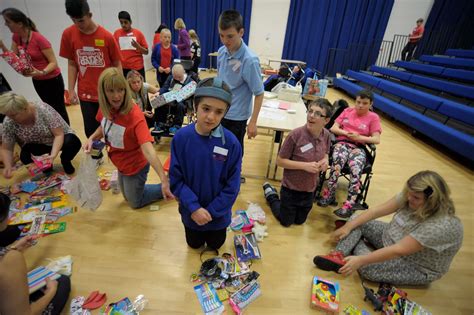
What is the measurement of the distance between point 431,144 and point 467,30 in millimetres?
6128

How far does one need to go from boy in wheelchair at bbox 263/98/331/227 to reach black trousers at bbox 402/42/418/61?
26.3ft

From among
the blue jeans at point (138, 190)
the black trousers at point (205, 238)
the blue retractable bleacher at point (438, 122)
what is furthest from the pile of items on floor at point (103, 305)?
the blue retractable bleacher at point (438, 122)

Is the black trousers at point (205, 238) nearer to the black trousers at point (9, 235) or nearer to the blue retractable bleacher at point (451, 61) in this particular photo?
the black trousers at point (9, 235)

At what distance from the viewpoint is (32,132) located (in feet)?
7.47

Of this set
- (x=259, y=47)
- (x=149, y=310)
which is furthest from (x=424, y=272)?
(x=259, y=47)

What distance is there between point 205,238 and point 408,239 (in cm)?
132

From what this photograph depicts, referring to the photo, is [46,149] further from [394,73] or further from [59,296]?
[394,73]

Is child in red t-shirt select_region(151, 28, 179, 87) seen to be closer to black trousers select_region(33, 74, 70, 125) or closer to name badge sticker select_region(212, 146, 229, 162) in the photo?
black trousers select_region(33, 74, 70, 125)

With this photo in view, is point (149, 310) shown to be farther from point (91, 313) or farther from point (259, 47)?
point (259, 47)

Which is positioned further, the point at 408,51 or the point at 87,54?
the point at 408,51

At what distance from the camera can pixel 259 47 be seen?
29.7 ft

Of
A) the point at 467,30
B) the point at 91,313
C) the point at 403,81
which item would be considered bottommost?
the point at 91,313

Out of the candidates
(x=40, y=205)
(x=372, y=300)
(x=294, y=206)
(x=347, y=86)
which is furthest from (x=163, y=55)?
(x=347, y=86)

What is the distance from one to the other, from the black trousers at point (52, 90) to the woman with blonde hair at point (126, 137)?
132cm
